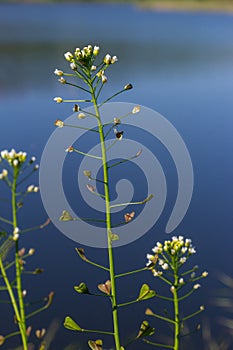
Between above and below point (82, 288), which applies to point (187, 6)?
above

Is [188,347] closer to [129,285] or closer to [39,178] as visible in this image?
[129,285]

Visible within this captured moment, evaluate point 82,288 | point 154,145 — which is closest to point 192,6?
point 154,145

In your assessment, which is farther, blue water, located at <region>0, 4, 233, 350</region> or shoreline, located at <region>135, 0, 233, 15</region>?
shoreline, located at <region>135, 0, 233, 15</region>

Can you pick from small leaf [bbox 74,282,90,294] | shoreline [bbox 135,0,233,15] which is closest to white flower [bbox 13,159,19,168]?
small leaf [bbox 74,282,90,294]

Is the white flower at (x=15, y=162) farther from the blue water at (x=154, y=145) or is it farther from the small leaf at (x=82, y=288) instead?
the blue water at (x=154, y=145)

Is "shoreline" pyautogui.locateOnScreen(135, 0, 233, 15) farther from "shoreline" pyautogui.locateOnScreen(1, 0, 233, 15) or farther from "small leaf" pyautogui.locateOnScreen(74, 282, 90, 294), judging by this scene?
"small leaf" pyautogui.locateOnScreen(74, 282, 90, 294)

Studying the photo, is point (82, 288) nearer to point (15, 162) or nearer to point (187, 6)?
point (15, 162)

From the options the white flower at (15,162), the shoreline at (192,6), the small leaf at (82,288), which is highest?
the shoreline at (192,6)

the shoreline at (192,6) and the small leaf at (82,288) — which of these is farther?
the shoreline at (192,6)

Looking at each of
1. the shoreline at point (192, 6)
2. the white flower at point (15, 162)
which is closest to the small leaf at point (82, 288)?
the white flower at point (15, 162)

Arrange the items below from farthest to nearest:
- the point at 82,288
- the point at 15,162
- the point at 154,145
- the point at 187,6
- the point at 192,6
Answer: the point at 187,6 < the point at 192,6 < the point at 154,145 < the point at 82,288 < the point at 15,162
